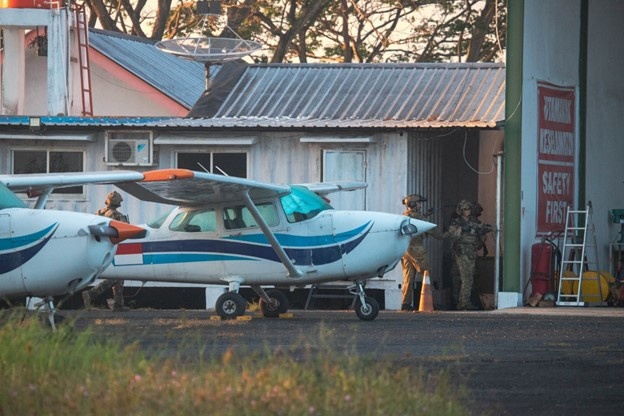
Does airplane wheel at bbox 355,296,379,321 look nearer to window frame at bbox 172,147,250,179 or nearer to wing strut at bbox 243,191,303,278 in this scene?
wing strut at bbox 243,191,303,278

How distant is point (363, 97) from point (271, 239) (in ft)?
25.5

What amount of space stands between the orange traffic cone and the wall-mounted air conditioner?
4924 millimetres

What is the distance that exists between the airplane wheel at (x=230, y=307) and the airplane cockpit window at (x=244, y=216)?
35.3 inches

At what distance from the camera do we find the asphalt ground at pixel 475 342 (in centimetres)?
1032

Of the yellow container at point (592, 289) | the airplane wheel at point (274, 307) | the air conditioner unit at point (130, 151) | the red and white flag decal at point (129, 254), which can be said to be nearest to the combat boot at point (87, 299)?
the air conditioner unit at point (130, 151)

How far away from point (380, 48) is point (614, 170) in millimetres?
16093

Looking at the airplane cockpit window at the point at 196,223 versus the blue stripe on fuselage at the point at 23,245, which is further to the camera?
the airplane cockpit window at the point at 196,223

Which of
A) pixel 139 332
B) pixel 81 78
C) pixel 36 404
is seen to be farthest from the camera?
pixel 81 78

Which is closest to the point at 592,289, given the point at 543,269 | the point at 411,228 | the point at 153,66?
the point at 543,269

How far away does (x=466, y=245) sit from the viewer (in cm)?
2273

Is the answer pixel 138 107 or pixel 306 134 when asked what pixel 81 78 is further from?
pixel 306 134

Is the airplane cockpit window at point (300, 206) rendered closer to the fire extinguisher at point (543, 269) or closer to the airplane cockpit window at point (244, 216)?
the airplane cockpit window at point (244, 216)

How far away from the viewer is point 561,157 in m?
23.6

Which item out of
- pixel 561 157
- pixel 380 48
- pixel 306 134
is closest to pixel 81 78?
pixel 306 134
